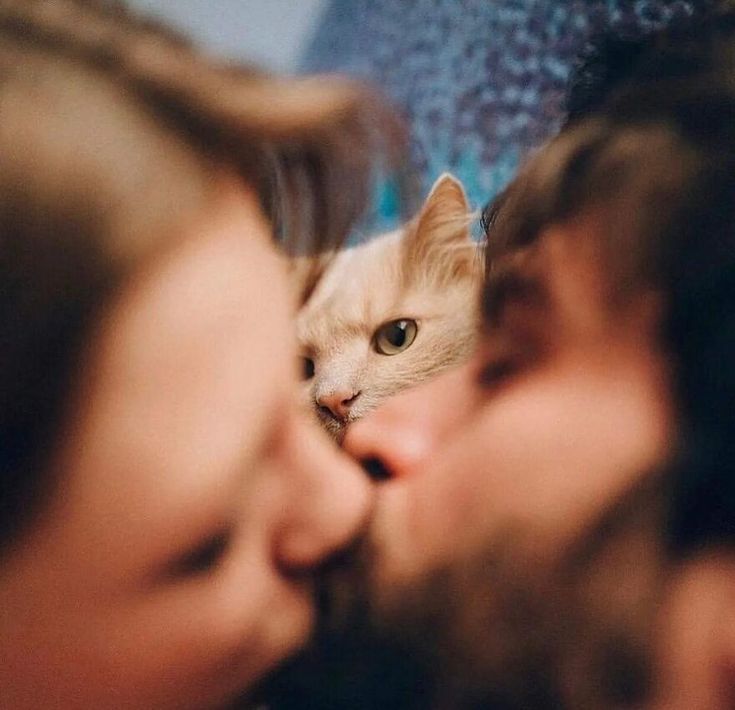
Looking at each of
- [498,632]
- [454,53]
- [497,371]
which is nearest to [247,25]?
[454,53]

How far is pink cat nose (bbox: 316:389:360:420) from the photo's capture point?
1.42 ft

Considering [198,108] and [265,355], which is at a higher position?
[198,108]

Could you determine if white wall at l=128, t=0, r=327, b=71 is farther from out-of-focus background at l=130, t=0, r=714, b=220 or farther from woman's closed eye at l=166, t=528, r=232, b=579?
woman's closed eye at l=166, t=528, r=232, b=579

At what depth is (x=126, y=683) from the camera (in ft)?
1.15

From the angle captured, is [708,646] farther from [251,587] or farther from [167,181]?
[167,181]

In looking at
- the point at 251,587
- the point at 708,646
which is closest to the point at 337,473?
the point at 251,587

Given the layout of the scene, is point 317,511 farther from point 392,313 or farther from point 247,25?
point 247,25

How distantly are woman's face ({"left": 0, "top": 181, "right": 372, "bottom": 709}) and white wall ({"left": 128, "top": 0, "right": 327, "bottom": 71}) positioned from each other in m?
0.11

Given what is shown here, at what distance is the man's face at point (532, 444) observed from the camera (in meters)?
0.35

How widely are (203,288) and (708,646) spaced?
0.85 feet

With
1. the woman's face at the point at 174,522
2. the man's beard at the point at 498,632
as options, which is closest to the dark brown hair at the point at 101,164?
the woman's face at the point at 174,522

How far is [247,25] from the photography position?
455mm

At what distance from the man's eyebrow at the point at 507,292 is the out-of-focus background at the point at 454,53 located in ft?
0.20

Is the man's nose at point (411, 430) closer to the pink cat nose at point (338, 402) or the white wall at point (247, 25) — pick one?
the pink cat nose at point (338, 402)
